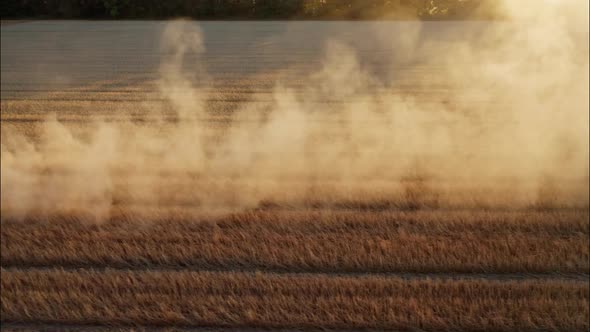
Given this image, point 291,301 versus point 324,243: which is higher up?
point 324,243

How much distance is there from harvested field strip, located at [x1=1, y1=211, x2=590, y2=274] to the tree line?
2.14m

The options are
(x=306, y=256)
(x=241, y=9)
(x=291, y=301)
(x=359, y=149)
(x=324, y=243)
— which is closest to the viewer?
(x=291, y=301)

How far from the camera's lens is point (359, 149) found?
19.3 feet

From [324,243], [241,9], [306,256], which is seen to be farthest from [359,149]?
[241,9]

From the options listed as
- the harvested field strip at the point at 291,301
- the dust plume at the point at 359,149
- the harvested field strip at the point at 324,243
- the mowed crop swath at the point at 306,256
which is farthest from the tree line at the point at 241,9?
the harvested field strip at the point at 291,301

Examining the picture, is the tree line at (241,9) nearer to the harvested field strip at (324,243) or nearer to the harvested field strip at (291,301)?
the harvested field strip at (324,243)

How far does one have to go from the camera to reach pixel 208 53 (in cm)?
1187

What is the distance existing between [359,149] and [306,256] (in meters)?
2.45

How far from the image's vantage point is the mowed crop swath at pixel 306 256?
310 cm

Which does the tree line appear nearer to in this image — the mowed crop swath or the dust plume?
the mowed crop swath

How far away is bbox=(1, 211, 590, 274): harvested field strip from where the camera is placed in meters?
3.59

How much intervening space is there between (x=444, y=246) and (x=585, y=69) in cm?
353

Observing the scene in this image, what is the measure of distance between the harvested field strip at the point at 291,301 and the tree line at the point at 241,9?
265 centimetres

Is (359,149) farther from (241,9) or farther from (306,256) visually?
(241,9)
